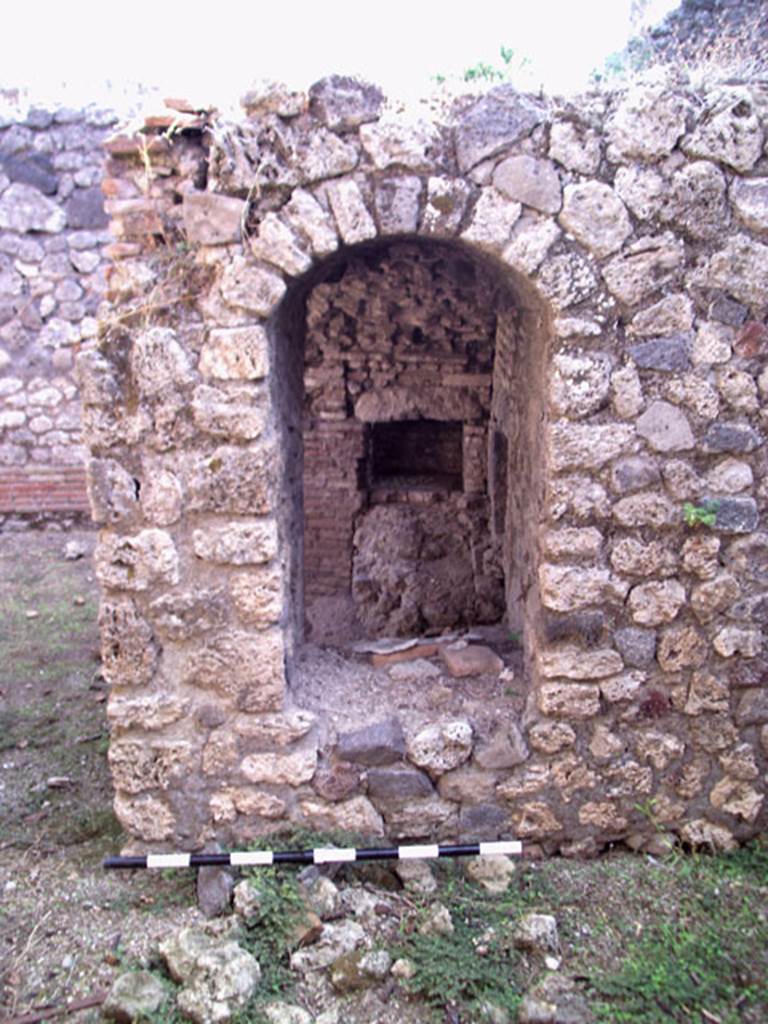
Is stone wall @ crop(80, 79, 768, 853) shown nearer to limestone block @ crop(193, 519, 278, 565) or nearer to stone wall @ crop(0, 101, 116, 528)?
limestone block @ crop(193, 519, 278, 565)

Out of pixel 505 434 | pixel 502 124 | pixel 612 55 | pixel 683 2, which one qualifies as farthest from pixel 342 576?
pixel 683 2

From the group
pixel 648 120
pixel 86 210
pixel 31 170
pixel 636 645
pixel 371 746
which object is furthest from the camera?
pixel 86 210

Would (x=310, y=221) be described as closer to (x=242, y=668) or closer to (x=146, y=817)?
(x=242, y=668)

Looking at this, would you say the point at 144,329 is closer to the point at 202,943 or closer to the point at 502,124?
the point at 502,124

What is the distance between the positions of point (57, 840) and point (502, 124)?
3.29m

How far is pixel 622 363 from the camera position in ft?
9.82

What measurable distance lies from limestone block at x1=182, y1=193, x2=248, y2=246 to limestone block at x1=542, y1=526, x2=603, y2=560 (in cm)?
154

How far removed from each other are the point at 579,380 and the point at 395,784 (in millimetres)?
1679

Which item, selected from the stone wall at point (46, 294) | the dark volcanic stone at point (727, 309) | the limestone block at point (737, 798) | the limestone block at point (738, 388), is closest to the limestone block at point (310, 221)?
the dark volcanic stone at point (727, 309)

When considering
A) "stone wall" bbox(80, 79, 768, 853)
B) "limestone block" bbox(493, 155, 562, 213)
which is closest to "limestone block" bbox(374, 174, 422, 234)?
"stone wall" bbox(80, 79, 768, 853)

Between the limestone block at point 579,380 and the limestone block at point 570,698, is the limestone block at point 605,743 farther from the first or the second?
the limestone block at point 579,380

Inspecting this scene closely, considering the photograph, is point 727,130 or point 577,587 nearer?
point 727,130

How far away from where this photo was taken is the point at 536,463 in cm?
354

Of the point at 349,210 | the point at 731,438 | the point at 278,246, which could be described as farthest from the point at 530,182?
the point at 731,438
